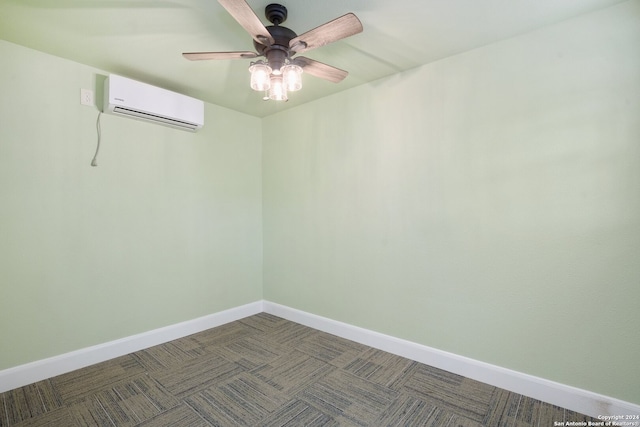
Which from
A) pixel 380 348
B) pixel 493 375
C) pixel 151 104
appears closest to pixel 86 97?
pixel 151 104

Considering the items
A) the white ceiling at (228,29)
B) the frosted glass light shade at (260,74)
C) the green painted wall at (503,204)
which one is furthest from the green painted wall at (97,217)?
the frosted glass light shade at (260,74)

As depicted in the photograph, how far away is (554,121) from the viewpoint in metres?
1.92

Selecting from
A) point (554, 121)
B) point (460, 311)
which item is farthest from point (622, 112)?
point (460, 311)

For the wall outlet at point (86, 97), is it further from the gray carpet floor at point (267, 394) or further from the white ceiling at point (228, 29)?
the gray carpet floor at point (267, 394)

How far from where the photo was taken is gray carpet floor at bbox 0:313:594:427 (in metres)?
1.82

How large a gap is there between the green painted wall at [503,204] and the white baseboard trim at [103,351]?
1.28 m

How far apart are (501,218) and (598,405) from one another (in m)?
1.21

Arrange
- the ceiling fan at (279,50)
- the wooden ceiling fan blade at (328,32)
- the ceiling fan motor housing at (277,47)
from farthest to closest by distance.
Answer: the ceiling fan motor housing at (277,47) < the ceiling fan at (279,50) < the wooden ceiling fan blade at (328,32)

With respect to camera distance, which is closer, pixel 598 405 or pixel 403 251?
pixel 598 405

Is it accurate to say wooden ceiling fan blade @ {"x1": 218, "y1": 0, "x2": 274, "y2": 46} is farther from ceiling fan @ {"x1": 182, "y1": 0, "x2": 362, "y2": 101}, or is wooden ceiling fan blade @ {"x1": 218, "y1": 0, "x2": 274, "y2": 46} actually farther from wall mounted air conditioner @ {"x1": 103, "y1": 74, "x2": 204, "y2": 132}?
wall mounted air conditioner @ {"x1": 103, "y1": 74, "x2": 204, "y2": 132}

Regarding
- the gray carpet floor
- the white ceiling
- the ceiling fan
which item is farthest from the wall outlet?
the gray carpet floor

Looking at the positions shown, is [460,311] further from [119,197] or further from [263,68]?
[119,197]

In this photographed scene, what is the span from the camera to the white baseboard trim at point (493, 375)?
70.0 inches

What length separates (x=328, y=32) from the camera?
1508 mm
